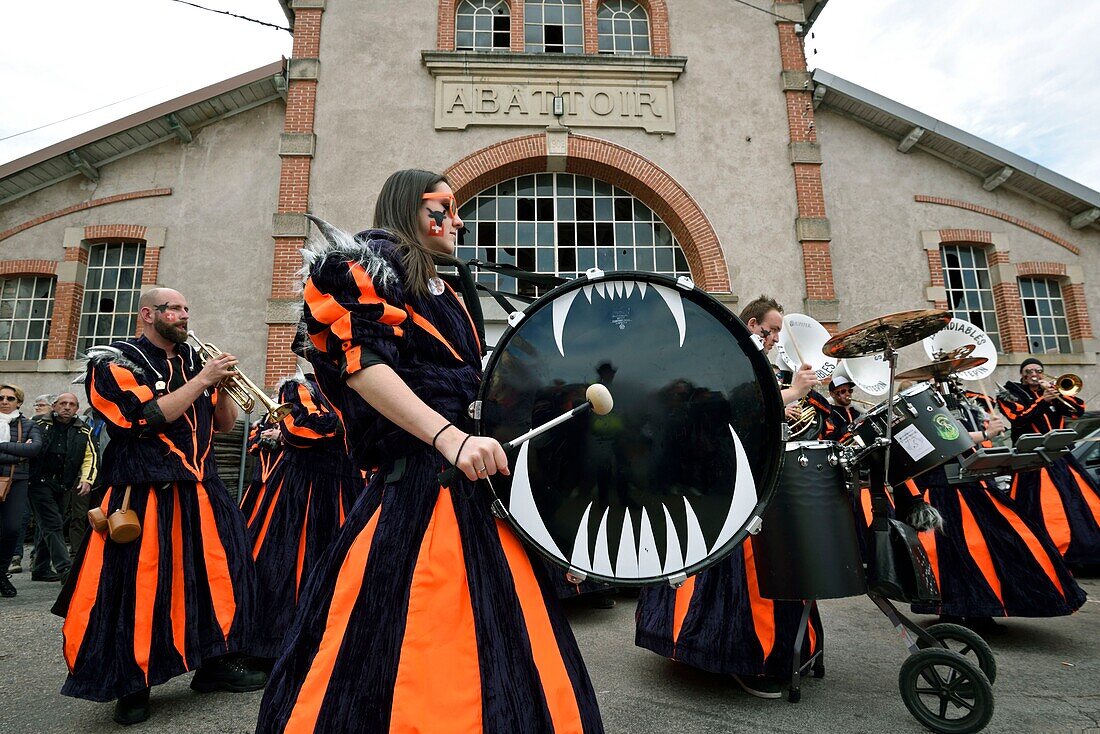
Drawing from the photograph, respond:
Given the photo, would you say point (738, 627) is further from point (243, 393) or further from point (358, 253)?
point (243, 393)

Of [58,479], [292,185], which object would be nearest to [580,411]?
[58,479]

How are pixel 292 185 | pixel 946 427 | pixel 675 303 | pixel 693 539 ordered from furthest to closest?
pixel 292 185
pixel 946 427
pixel 675 303
pixel 693 539

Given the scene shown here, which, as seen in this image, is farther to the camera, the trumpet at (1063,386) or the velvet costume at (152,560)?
the trumpet at (1063,386)

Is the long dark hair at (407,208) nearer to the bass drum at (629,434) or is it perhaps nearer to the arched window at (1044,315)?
the bass drum at (629,434)

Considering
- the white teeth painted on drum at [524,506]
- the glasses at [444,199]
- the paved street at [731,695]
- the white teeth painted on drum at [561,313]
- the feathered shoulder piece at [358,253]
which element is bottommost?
the paved street at [731,695]

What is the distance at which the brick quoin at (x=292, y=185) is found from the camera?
9.73 m

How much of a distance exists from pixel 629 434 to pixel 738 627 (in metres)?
1.87

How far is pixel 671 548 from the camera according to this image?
1.64 metres

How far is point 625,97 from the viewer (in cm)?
1077

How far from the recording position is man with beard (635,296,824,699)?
121 inches

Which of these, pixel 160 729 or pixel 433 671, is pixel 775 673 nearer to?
pixel 433 671

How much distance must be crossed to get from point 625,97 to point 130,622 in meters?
9.91

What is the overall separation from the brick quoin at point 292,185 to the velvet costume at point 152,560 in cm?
658

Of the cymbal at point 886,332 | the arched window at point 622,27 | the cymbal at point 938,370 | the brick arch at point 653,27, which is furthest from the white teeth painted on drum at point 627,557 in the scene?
the arched window at point 622,27
